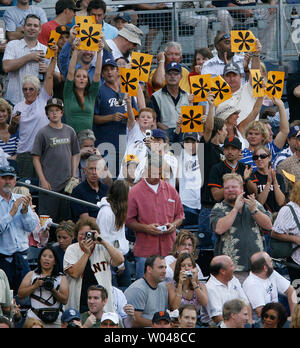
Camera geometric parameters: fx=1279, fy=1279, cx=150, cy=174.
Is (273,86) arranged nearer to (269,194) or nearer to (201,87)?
(201,87)

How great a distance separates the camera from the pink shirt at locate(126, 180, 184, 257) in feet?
45.0

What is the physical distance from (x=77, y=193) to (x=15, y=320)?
2.17 m

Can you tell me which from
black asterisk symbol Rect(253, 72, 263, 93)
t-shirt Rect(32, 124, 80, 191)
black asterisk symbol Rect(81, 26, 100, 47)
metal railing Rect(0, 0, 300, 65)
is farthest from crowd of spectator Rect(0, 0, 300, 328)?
metal railing Rect(0, 0, 300, 65)

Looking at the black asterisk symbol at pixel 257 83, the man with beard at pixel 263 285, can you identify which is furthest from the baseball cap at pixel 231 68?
the man with beard at pixel 263 285

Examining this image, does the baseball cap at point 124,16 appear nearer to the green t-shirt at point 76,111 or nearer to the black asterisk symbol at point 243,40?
the black asterisk symbol at point 243,40

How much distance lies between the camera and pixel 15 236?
13.4 meters

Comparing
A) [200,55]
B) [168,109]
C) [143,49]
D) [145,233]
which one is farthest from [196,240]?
[143,49]

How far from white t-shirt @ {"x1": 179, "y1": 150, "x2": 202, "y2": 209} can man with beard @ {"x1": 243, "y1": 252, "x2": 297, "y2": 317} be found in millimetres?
1816

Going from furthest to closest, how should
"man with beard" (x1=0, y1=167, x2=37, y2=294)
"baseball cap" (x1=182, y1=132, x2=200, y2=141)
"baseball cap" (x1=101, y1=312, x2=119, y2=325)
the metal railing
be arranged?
the metal railing < "baseball cap" (x1=182, y1=132, x2=200, y2=141) < "man with beard" (x1=0, y1=167, x2=37, y2=294) < "baseball cap" (x1=101, y1=312, x2=119, y2=325)

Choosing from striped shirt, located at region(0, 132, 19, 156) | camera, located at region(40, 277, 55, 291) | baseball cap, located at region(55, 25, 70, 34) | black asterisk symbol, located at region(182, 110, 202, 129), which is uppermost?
baseball cap, located at region(55, 25, 70, 34)

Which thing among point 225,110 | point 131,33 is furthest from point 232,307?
point 131,33

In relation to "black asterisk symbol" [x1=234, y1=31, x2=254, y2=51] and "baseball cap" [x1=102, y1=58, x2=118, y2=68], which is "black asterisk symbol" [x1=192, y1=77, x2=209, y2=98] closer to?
"black asterisk symbol" [x1=234, y1=31, x2=254, y2=51]

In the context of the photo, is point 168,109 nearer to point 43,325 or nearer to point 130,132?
point 130,132

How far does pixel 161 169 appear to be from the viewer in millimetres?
14016
